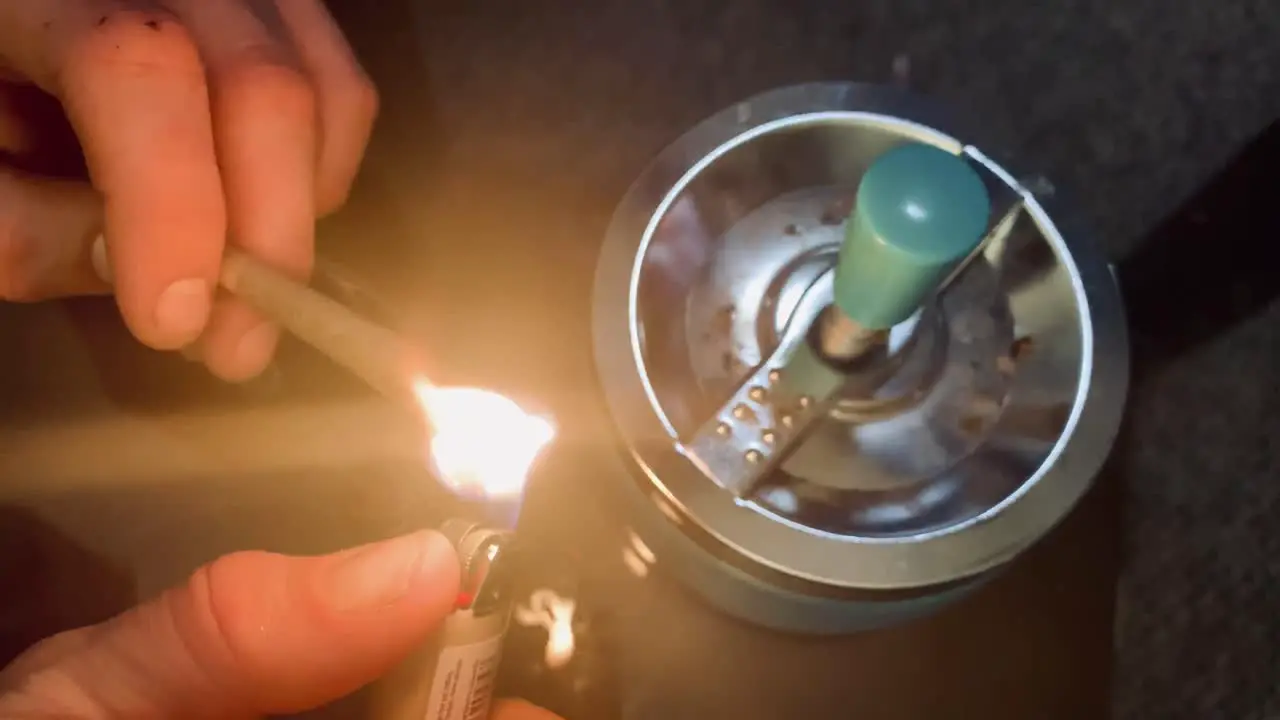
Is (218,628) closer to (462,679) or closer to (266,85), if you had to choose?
(462,679)

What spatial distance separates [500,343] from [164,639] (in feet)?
0.64

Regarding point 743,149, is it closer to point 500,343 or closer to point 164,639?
point 500,343

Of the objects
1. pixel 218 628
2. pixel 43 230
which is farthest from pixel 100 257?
pixel 218 628

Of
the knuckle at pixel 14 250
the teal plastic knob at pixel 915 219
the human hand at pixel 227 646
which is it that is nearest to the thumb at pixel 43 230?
the knuckle at pixel 14 250

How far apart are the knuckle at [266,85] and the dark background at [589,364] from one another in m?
0.10

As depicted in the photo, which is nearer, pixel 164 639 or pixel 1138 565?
pixel 164 639

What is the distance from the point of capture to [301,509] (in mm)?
490

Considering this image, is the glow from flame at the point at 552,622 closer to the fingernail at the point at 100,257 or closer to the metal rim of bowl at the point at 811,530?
the metal rim of bowl at the point at 811,530

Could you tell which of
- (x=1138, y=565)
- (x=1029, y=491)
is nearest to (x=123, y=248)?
(x=1029, y=491)

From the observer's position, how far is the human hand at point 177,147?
0.40 m

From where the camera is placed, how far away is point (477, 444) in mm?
330

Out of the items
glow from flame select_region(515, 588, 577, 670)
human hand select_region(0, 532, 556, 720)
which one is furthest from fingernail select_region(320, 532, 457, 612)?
glow from flame select_region(515, 588, 577, 670)

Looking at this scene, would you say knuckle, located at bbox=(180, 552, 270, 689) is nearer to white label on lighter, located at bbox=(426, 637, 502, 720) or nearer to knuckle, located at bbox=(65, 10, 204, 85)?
white label on lighter, located at bbox=(426, 637, 502, 720)

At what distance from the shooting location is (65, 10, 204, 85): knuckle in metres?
0.39
